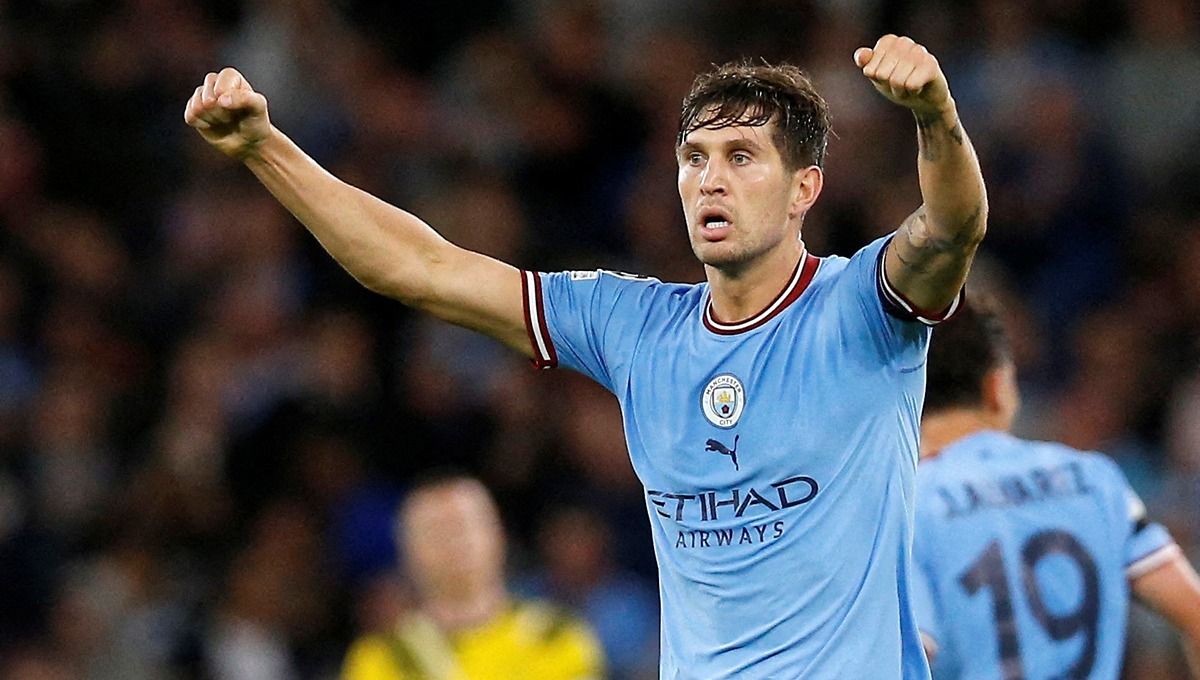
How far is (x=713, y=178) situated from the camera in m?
4.32

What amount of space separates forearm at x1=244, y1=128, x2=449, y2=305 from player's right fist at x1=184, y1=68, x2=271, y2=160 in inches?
1.6

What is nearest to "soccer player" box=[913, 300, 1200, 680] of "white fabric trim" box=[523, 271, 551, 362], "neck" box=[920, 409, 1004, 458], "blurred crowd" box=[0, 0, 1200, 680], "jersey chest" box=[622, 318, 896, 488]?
"neck" box=[920, 409, 1004, 458]

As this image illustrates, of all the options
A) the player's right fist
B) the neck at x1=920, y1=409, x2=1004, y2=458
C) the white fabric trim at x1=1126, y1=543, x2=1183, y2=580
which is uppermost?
the player's right fist

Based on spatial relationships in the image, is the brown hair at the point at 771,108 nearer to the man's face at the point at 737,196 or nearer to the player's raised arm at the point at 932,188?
the man's face at the point at 737,196

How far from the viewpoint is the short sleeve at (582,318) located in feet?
15.0

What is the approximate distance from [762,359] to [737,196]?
332 mm

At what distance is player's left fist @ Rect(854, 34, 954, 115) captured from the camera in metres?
3.86

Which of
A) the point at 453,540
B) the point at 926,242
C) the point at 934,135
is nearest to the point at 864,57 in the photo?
the point at 934,135

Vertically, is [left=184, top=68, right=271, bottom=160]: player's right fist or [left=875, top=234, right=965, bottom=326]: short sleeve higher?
[left=184, top=68, right=271, bottom=160]: player's right fist

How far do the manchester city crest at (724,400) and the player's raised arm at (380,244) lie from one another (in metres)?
0.48

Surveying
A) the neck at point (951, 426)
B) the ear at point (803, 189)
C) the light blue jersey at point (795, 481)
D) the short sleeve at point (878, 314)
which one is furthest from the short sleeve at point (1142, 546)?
the ear at point (803, 189)

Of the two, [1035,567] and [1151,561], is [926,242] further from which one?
[1151,561]

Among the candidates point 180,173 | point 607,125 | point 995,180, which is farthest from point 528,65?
point 995,180

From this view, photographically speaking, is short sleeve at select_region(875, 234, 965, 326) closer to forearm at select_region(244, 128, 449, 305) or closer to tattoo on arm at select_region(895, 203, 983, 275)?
tattoo on arm at select_region(895, 203, 983, 275)
